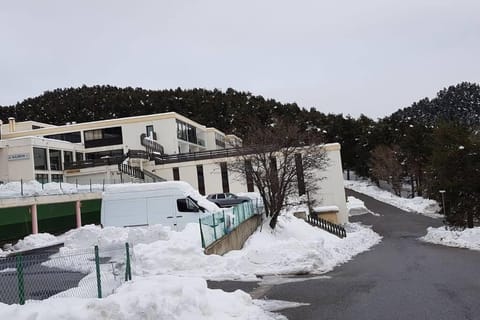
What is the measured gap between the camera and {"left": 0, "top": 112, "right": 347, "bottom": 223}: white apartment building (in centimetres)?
4734

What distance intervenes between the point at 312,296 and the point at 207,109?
84.2 m

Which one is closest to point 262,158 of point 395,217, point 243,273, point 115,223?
point 115,223

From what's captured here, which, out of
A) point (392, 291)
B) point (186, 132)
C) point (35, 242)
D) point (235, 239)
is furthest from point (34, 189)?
point (186, 132)

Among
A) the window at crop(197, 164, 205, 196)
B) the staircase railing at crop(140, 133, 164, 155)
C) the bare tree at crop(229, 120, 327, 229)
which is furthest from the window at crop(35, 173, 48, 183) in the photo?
the bare tree at crop(229, 120, 327, 229)

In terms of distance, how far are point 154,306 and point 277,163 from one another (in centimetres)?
2557

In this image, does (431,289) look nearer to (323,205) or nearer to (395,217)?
(323,205)

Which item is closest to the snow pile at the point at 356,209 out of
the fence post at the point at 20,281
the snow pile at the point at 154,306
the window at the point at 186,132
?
the window at the point at 186,132

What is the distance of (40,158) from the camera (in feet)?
159

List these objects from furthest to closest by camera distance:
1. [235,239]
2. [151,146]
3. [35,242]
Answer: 1. [151,146]
2. [35,242]
3. [235,239]

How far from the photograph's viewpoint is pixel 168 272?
15.7 m

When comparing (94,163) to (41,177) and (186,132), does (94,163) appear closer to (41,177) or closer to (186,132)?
(41,177)

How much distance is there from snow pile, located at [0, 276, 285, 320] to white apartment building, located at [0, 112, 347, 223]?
30988 mm

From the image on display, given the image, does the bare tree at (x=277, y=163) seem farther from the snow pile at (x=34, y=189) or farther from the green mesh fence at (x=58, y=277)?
the green mesh fence at (x=58, y=277)

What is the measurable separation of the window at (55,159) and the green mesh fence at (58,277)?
135 feet
